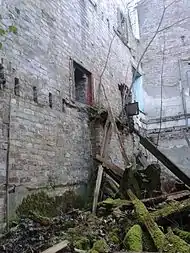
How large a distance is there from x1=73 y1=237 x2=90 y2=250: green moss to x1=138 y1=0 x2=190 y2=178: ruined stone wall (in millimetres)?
9149

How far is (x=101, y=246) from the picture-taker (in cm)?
339

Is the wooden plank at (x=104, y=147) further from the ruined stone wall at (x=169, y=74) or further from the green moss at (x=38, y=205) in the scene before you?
the ruined stone wall at (x=169, y=74)

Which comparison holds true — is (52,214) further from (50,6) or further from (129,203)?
(50,6)

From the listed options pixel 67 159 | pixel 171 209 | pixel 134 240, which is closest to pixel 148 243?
pixel 134 240

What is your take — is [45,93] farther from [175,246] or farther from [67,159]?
[175,246]

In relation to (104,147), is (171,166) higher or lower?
lower

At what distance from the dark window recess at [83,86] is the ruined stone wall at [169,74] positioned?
5.59 metres

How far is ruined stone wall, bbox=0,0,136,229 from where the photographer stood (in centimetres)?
477

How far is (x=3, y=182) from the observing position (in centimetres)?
436

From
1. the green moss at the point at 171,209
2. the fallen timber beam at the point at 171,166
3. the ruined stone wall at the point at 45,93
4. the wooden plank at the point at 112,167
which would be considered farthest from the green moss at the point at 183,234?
the ruined stone wall at the point at 45,93

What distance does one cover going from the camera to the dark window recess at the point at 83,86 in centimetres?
750

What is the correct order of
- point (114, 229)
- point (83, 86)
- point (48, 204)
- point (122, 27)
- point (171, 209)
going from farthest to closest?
point (122, 27) < point (83, 86) < point (48, 204) < point (171, 209) < point (114, 229)

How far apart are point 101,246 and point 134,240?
424mm

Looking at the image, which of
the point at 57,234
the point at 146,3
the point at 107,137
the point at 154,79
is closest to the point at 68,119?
the point at 107,137
